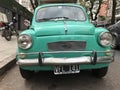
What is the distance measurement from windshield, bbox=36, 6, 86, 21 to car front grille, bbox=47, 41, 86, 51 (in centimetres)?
166

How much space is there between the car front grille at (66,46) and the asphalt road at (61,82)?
856mm

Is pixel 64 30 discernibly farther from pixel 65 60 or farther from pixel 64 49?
pixel 65 60

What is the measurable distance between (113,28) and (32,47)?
7854 mm

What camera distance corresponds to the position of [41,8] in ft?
25.8

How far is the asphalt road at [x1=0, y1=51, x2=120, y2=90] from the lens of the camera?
6074mm

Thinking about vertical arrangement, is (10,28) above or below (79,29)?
below

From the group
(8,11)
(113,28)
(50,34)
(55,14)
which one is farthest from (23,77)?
(8,11)

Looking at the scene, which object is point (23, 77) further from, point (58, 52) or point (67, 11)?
point (67, 11)

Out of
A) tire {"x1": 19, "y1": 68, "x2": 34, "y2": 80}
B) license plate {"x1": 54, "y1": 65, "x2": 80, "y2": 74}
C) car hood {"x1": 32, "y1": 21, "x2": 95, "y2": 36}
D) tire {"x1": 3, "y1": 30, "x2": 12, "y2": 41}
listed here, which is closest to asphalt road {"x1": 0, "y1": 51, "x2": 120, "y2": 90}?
tire {"x1": 19, "y1": 68, "x2": 34, "y2": 80}

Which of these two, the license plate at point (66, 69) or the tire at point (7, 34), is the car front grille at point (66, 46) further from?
the tire at point (7, 34)

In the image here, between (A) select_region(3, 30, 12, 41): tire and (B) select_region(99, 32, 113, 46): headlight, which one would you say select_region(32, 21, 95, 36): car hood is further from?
(A) select_region(3, 30, 12, 41): tire

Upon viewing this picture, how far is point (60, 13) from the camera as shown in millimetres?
7555

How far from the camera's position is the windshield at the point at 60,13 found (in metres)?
7.43

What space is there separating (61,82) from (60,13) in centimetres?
204
